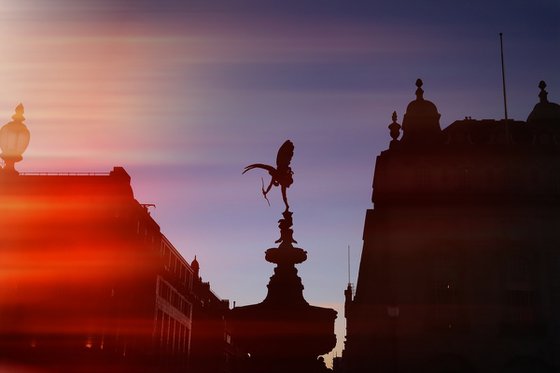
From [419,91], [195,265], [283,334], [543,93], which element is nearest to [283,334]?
[283,334]

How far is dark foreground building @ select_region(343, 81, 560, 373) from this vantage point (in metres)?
43.0

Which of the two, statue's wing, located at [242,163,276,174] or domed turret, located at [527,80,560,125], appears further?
domed turret, located at [527,80,560,125]

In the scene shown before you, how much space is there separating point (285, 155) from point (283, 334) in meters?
3.86

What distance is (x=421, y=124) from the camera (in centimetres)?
5200

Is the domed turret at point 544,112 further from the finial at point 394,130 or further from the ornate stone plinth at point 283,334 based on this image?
the ornate stone plinth at point 283,334

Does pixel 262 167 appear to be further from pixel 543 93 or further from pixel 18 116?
pixel 543 93

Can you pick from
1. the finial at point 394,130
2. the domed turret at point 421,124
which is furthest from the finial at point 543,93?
the finial at point 394,130

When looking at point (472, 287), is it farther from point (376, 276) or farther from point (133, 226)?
point (133, 226)

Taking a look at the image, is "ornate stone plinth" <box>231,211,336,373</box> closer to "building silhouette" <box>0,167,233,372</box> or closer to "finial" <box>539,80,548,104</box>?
"building silhouette" <box>0,167,233,372</box>

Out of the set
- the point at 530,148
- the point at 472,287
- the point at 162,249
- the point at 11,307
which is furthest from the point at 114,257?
the point at 530,148

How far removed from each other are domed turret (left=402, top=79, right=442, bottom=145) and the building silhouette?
19785mm

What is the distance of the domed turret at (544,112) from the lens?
53.0 meters

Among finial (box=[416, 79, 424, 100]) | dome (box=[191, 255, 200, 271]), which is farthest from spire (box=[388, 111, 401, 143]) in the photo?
dome (box=[191, 255, 200, 271])

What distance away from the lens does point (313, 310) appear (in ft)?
42.4
